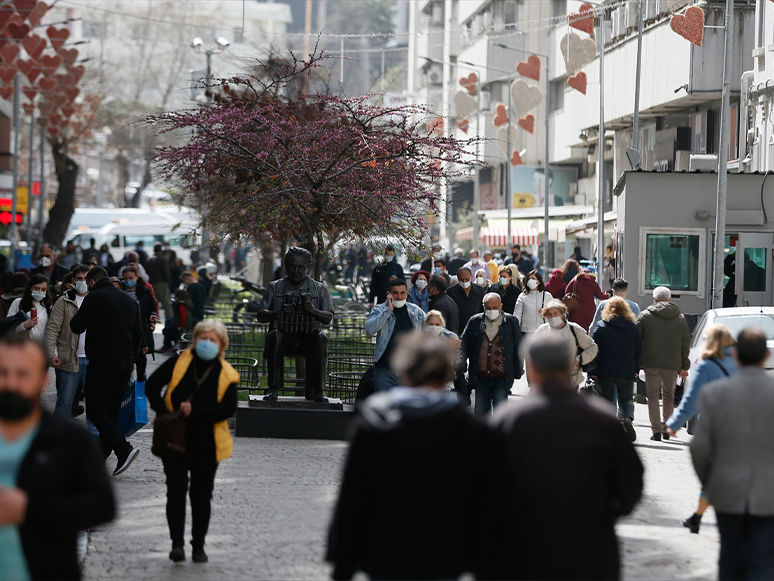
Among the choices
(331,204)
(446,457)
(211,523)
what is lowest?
(211,523)

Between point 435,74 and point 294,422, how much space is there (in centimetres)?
6688

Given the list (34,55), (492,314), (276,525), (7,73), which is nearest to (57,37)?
(34,55)

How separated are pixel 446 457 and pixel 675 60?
103ft

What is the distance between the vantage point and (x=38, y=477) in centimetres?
421

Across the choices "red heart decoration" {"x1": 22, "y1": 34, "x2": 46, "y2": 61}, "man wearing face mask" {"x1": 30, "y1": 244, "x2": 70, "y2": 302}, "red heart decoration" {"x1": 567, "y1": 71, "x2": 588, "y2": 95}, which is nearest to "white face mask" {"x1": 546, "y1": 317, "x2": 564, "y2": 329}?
"man wearing face mask" {"x1": 30, "y1": 244, "x2": 70, "y2": 302}

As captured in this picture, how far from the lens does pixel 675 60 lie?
3406cm

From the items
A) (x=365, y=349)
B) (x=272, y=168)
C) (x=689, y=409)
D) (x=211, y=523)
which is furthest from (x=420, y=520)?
(x=365, y=349)

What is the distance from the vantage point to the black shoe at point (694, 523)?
8.86m

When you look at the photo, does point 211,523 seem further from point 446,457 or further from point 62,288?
point 62,288

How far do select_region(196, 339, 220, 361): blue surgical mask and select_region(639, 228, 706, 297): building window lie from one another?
17579mm

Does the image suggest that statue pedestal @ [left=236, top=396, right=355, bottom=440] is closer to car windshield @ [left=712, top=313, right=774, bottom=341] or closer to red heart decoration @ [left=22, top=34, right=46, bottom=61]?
car windshield @ [left=712, top=313, right=774, bottom=341]

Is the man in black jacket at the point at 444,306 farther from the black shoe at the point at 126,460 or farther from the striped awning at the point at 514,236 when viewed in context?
the striped awning at the point at 514,236

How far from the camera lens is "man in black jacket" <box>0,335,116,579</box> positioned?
4203mm

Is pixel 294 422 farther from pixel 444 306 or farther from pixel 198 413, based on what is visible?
pixel 198 413
